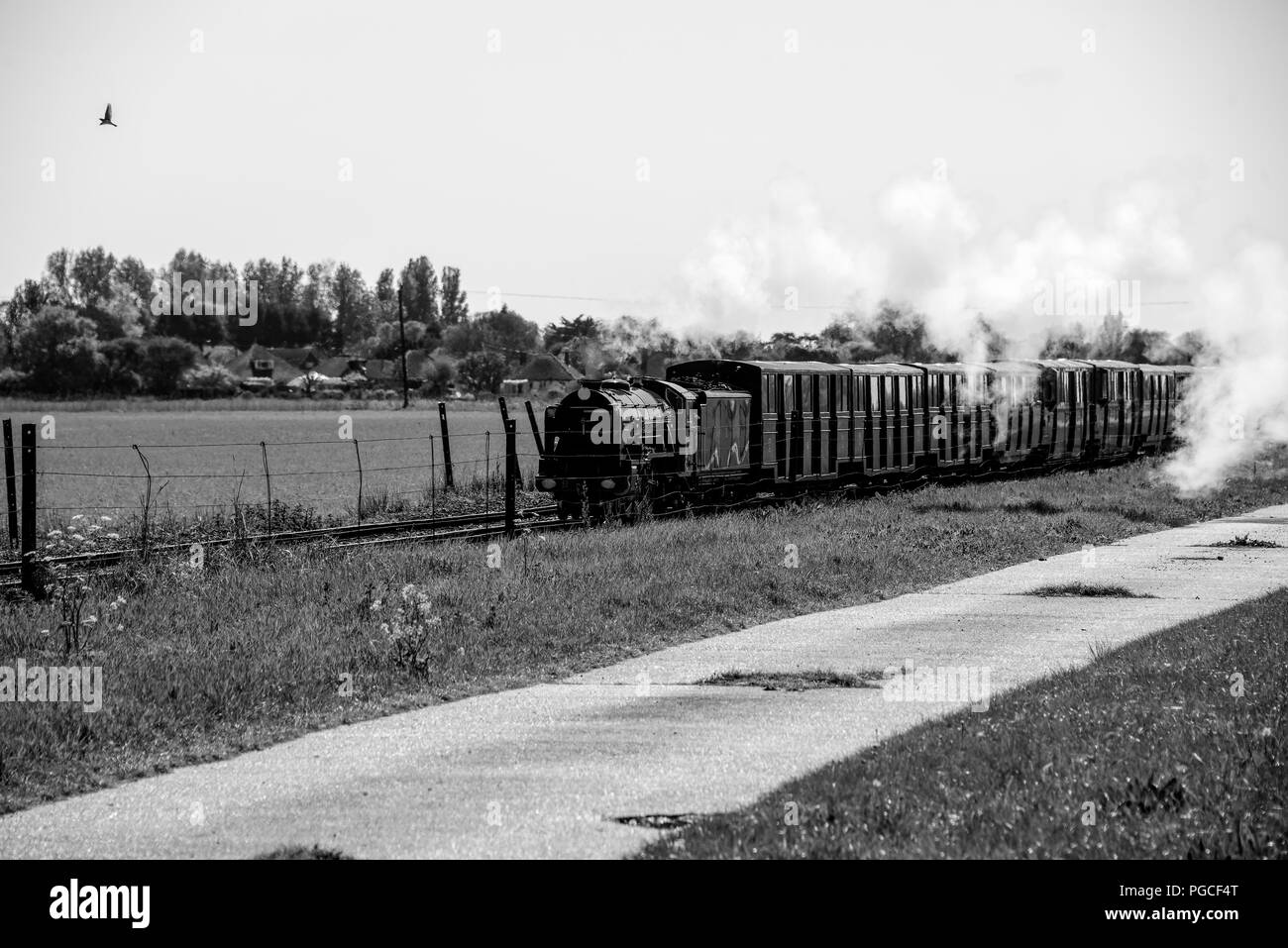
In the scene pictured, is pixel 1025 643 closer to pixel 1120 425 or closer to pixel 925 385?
pixel 925 385

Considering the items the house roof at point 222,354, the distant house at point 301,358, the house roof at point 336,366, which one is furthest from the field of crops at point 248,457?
the distant house at point 301,358

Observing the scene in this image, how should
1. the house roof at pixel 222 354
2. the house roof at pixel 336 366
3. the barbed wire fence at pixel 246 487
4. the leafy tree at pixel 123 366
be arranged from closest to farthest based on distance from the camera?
the barbed wire fence at pixel 246 487 < the leafy tree at pixel 123 366 < the house roof at pixel 222 354 < the house roof at pixel 336 366

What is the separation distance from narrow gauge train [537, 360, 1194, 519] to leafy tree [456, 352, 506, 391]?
84148 mm

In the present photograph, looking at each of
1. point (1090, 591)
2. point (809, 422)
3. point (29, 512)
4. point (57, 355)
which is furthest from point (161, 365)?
point (1090, 591)

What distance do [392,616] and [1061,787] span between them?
312 inches

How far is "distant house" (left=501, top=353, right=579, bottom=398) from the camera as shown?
10612cm

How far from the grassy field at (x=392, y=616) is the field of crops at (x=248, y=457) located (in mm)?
3874

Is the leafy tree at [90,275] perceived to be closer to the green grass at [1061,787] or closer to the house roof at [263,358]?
the house roof at [263,358]

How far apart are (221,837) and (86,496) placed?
102ft

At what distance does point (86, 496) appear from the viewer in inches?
1452

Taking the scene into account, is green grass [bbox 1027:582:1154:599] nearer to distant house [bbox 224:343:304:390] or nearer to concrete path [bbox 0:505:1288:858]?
concrete path [bbox 0:505:1288:858]

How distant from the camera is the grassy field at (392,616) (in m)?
10.7
